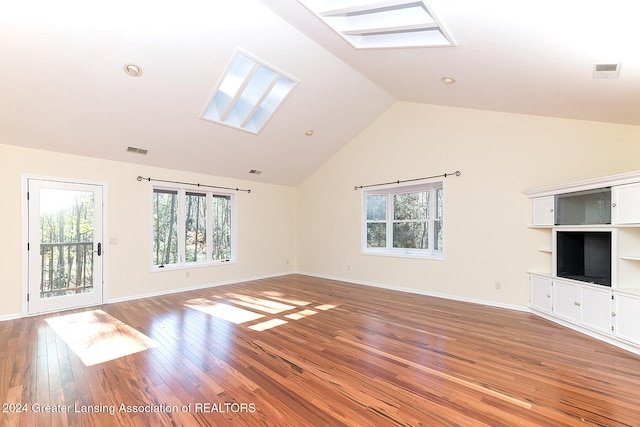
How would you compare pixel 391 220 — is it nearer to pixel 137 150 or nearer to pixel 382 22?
pixel 382 22

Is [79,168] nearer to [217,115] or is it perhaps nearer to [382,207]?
[217,115]

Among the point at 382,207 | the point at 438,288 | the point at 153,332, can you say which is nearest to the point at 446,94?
the point at 382,207

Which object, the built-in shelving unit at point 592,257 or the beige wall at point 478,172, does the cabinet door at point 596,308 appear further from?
the beige wall at point 478,172

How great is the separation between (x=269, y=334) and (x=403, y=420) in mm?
1866

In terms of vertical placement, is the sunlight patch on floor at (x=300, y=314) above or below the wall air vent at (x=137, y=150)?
below

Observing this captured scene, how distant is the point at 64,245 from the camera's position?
4520 millimetres

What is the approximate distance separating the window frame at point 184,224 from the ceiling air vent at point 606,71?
600cm

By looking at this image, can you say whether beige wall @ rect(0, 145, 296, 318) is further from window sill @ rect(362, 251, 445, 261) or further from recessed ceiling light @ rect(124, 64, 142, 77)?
window sill @ rect(362, 251, 445, 261)

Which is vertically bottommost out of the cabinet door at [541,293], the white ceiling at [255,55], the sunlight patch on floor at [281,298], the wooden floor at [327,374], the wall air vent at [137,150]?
the sunlight patch on floor at [281,298]

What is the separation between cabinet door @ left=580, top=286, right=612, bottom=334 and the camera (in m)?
3.11

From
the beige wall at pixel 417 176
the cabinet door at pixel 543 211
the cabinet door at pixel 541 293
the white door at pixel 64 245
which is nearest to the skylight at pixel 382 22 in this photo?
the beige wall at pixel 417 176

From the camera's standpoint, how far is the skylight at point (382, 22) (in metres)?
2.55

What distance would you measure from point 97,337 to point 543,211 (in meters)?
5.76

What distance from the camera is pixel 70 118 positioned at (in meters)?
3.91
